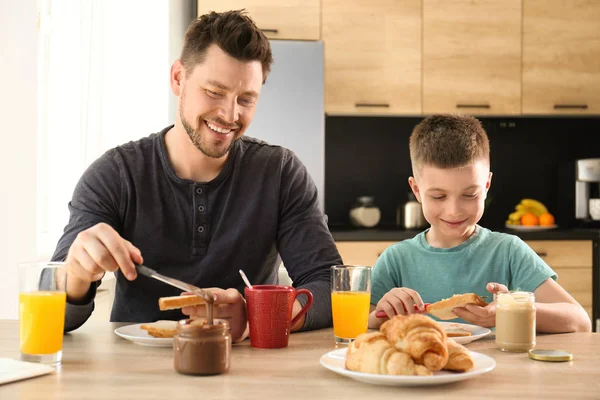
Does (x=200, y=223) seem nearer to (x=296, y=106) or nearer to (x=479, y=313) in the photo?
(x=479, y=313)

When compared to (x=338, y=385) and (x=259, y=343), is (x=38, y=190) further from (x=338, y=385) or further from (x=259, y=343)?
(x=338, y=385)

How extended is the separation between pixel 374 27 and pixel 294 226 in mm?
2329

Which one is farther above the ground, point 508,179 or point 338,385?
point 508,179

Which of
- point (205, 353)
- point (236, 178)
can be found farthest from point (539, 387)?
point (236, 178)

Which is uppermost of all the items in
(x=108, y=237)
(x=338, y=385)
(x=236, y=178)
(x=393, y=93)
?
(x=393, y=93)

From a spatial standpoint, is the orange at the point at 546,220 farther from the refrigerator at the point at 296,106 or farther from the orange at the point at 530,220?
the refrigerator at the point at 296,106

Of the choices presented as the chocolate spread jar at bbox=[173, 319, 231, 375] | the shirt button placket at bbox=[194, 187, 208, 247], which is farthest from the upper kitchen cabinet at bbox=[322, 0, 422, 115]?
the chocolate spread jar at bbox=[173, 319, 231, 375]

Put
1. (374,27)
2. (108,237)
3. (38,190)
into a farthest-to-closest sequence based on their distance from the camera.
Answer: (374,27), (38,190), (108,237)

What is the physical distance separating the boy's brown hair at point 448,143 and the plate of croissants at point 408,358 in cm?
82

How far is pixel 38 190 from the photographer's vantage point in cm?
251

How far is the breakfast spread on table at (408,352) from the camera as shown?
1073 mm

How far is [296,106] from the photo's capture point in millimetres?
3750

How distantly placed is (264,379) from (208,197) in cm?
80

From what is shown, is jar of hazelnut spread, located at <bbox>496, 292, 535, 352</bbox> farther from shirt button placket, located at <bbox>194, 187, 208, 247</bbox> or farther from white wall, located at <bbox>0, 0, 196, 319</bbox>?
white wall, located at <bbox>0, 0, 196, 319</bbox>
